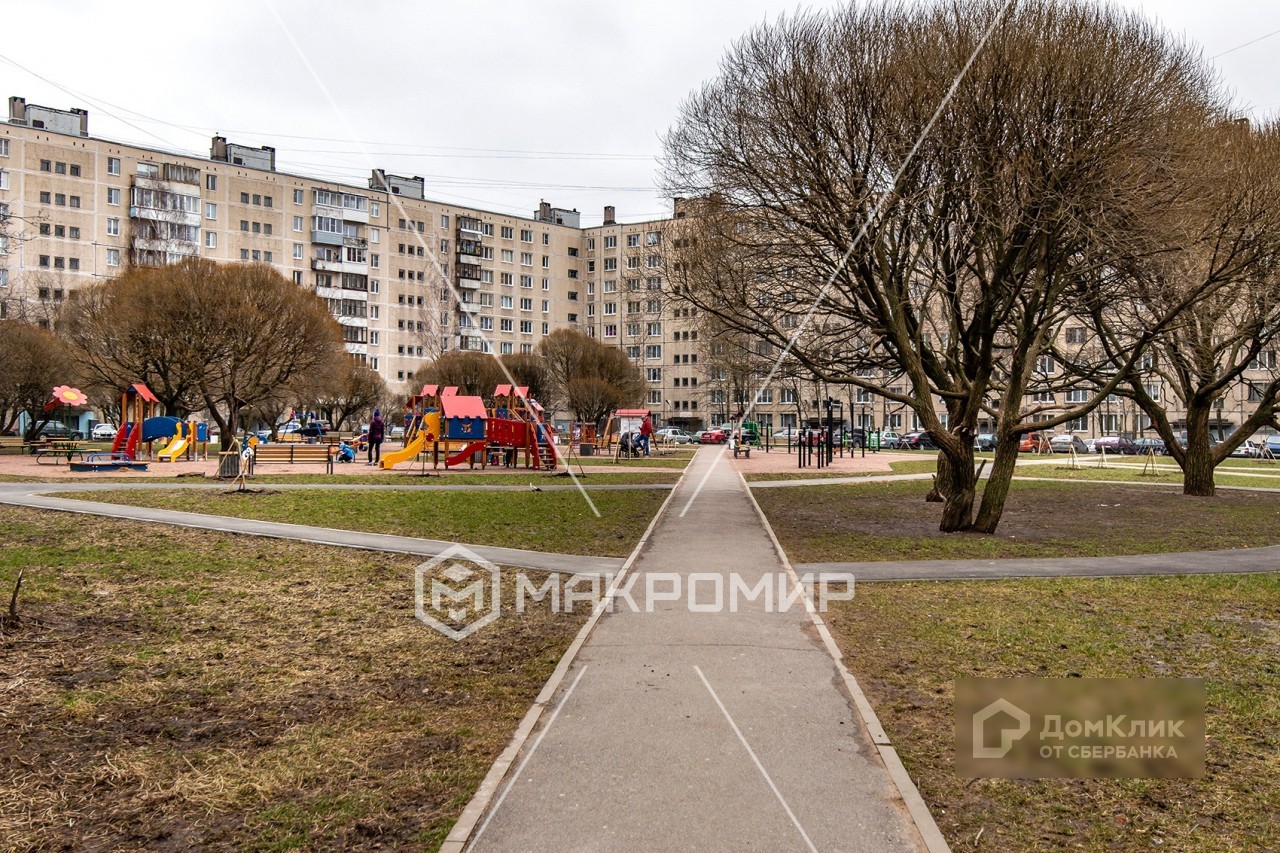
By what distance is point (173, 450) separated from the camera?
3644cm

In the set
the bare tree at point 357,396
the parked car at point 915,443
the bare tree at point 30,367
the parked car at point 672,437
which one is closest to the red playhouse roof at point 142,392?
the bare tree at point 30,367

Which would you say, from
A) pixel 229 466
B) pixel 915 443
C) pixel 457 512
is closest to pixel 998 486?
pixel 457 512

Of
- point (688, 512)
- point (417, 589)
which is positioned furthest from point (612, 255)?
point (417, 589)

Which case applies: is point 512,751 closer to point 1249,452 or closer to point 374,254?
point 1249,452

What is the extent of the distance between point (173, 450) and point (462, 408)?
11.7 metres

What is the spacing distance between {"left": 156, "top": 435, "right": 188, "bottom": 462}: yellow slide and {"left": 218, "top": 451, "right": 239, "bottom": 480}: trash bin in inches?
464

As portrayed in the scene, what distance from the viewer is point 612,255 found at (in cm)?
11431

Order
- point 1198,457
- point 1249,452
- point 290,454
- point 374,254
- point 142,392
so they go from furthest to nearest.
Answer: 1. point 374,254
2. point 1249,452
3. point 142,392
4. point 290,454
5. point 1198,457

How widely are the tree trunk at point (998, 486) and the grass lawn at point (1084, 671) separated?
187 inches

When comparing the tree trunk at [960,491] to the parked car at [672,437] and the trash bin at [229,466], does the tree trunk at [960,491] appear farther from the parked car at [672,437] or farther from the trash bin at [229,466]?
the parked car at [672,437]

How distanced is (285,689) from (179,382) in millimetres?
45138

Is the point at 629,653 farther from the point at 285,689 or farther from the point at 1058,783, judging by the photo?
the point at 1058,783

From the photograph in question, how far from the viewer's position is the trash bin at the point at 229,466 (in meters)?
25.6

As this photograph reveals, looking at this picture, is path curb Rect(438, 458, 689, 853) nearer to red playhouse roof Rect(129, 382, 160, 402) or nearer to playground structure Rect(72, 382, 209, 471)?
playground structure Rect(72, 382, 209, 471)
